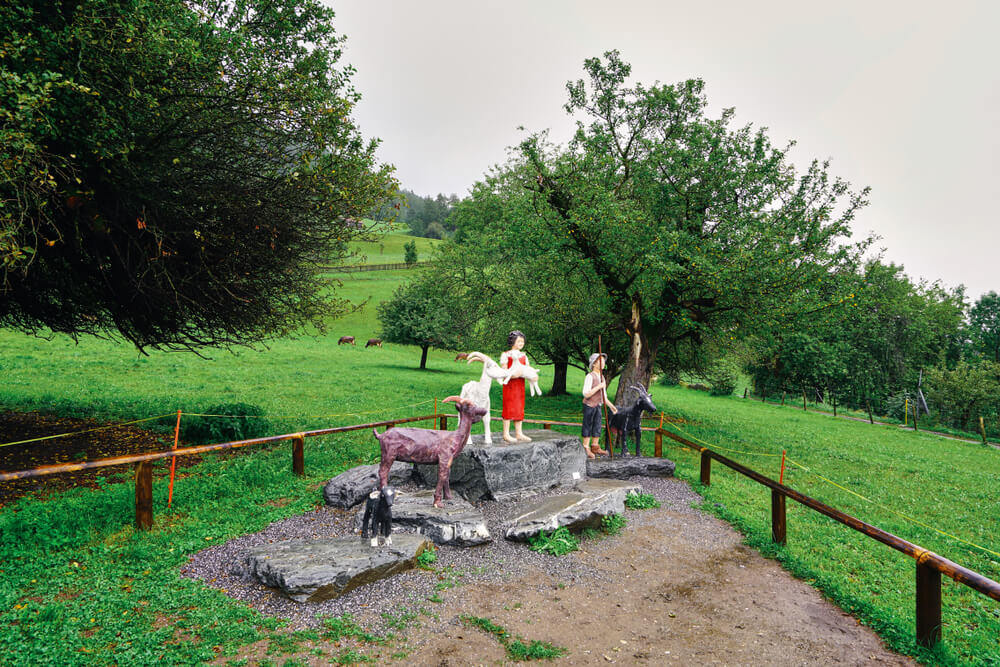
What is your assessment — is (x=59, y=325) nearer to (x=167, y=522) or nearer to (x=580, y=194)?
(x=167, y=522)

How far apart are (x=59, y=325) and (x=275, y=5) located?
936 centimetres

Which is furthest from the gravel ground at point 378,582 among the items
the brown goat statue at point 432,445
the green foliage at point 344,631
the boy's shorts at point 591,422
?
Answer: the boy's shorts at point 591,422

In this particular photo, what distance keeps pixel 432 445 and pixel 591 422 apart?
204 inches

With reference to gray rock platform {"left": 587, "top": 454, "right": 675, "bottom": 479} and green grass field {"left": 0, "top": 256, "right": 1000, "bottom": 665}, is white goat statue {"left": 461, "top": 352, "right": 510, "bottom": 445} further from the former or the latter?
gray rock platform {"left": 587, "top": 454, "right": 675, "bottom": 479}

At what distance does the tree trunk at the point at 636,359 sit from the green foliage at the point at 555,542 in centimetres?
1023

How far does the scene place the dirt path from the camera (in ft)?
16.6

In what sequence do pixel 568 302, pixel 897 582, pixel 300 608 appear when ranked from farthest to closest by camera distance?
pixel 568 302
pixel 897 582
pixel 300 608

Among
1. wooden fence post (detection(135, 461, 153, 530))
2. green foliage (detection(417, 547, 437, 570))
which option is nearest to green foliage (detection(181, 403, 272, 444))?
wooden fence post (detection(135, 461, 153, 530))

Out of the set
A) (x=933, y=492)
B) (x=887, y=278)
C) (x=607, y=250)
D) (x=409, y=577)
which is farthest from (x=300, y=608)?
(x=887, y=278)

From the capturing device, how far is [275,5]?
10.3m

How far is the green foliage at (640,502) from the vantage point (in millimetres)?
A: 9742

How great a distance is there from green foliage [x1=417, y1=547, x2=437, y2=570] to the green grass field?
6.69 feet

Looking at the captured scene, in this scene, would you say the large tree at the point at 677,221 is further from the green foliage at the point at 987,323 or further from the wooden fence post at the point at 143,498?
the green foliage at the point at 987,323

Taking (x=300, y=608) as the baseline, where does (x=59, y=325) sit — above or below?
above
